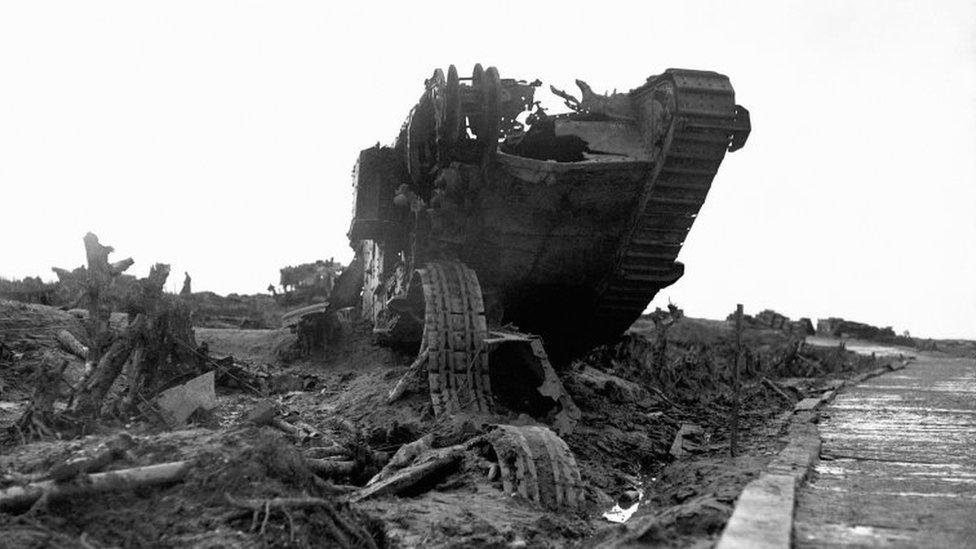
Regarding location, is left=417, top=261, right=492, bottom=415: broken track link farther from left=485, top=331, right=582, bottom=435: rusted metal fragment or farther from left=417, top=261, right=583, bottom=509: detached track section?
left=485, top=331, right=582, bottom=435: rusted metal fragment

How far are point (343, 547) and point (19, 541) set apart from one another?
4.28ft

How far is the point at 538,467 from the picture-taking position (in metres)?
5.66

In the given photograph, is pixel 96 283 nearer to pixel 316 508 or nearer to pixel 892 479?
pixel 316 508

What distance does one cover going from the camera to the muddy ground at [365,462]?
13.0 feet

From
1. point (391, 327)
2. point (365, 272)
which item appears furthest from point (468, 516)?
point (365, 272)

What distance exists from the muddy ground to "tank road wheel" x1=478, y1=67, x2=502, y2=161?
248 centimetres

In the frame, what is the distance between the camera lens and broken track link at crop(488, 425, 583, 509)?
17.9 ft

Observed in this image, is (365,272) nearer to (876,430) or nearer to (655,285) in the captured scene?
(655,285)

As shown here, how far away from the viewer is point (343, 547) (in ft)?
13.5

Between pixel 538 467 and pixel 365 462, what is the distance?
4.21ft

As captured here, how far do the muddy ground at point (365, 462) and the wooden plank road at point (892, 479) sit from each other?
456 millimetres

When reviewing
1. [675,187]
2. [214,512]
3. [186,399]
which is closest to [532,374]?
[675,187]

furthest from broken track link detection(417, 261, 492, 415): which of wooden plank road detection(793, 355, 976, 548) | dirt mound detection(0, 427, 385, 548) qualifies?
dirt mound detection(0, 427, 385, 548)

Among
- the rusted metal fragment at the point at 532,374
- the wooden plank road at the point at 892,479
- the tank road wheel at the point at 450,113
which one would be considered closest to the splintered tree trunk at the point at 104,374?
the rusted metal fragment at the point at 532,374
